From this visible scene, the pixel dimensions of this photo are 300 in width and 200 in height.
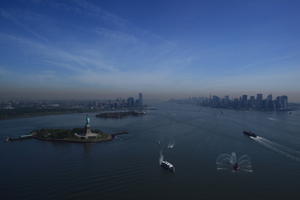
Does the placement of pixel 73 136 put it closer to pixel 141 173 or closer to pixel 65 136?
pixel 65 136

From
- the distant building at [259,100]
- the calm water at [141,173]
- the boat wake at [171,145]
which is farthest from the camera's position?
the distant building at [259,100]

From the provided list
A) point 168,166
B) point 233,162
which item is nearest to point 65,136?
point 168,166

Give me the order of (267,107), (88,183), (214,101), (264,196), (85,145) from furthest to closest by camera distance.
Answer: (214,101)
(267,107)
(85,145)
(88,183)
(264,196)

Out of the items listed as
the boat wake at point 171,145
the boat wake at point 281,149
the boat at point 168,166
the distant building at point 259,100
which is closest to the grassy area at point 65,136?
the boat wake at point 171,145

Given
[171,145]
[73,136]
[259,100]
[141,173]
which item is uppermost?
[259,100]

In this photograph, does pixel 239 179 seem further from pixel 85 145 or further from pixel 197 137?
pixel 85 145

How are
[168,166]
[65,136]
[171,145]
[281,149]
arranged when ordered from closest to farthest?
1. [168,166]
2. [281,149]
3. [171,145]
4. [65,136]

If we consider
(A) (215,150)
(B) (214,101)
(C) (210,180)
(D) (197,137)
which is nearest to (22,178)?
(C) (210,180)

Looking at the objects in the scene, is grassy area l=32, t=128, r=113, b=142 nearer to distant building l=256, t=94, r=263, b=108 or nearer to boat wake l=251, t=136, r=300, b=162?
boat wake l=251, t=136, r=300, b=162

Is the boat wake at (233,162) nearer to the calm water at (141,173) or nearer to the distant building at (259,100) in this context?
the calm water at (141,173)
